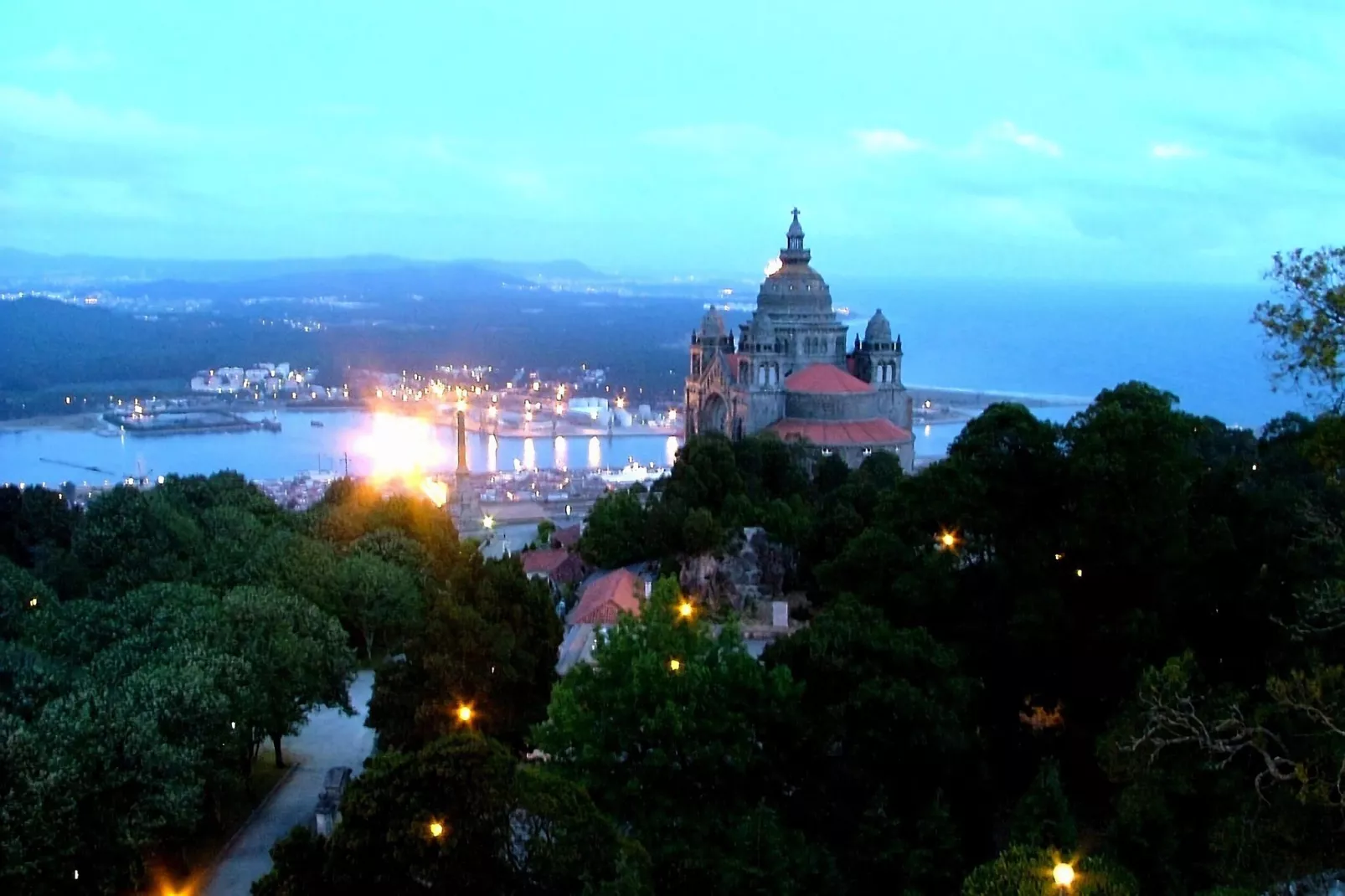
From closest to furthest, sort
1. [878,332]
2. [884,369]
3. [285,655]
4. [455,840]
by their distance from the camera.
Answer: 1. [455,840]
2. [285,655]
3. [878,332]
4. [884,369]

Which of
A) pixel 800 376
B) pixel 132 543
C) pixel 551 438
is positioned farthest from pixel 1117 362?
pixel 132 543

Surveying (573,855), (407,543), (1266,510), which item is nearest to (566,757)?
(573,855)

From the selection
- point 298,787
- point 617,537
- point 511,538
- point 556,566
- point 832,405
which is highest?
point 832,405

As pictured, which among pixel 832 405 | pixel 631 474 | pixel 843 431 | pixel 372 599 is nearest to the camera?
pixel 372 599

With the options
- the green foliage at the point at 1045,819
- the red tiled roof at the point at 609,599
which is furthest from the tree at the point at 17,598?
the green foliage at the point at 1045,819

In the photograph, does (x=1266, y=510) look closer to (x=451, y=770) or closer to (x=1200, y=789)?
(x=1200, y=789)

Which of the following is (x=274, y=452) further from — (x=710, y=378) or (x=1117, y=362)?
(x=1117, y=362)

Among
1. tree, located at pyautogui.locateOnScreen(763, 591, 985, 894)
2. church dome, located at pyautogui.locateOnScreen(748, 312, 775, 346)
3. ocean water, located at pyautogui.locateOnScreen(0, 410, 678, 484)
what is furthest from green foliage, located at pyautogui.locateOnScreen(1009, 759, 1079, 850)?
ocean water, located at pyautogui.locateOnScreen(0, 410, 678, 484)
